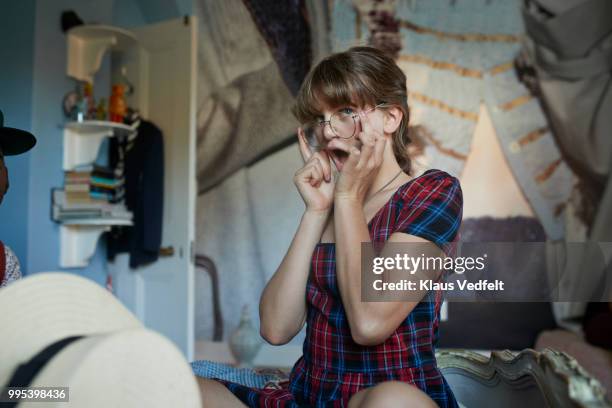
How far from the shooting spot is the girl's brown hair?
1126mm

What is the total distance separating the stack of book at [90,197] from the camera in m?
2.89

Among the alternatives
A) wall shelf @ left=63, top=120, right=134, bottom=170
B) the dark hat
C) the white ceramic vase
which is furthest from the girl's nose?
the white ceramic vase

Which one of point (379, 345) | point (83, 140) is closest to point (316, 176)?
point (379, 345)

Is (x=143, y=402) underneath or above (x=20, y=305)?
underneath

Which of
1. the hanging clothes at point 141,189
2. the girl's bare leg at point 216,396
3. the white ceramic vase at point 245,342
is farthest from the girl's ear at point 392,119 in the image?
the white ceramic vase at point 245,342

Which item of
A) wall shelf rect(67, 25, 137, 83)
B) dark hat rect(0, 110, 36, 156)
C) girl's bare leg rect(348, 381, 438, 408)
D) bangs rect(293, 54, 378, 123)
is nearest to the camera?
girl's bare leg rect(348, 381, 438, 408)

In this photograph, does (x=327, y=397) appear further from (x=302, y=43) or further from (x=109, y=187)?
(x=302, y=43)

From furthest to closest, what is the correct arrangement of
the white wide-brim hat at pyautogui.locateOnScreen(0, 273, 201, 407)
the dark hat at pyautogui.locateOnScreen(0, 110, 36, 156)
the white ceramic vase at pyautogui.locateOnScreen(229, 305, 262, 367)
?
the white ceramic vase at pyautogui.locateOnScreen(229, 305, 262, 367), the dark hat at pyautogui.locateOnScreen(0, 110, 36, 156), the white wide-brim hat at pyautogui.locateOnScreen(0, 273, 201, 407)

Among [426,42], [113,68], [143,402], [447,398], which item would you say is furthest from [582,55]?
[143,402]

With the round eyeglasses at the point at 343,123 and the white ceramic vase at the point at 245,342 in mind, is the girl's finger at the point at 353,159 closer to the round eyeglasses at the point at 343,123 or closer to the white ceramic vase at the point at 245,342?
the round eyeglasses at the point at 343,123

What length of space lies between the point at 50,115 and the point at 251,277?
1.72 metres

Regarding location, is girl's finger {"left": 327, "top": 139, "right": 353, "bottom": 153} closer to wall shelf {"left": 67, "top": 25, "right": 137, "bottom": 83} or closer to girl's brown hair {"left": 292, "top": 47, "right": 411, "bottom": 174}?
girl's brown hair {"left": 292, "top": 47, "right": 411, "bottom": 174}

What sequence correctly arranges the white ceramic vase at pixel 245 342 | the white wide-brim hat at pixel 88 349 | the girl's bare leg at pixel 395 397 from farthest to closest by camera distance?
the white ceramic vase at pixel 245 342, the girl's bare leg at pixel 395 397, the white wide-brim hat at pixel 88 349

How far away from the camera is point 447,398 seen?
1009 mm
